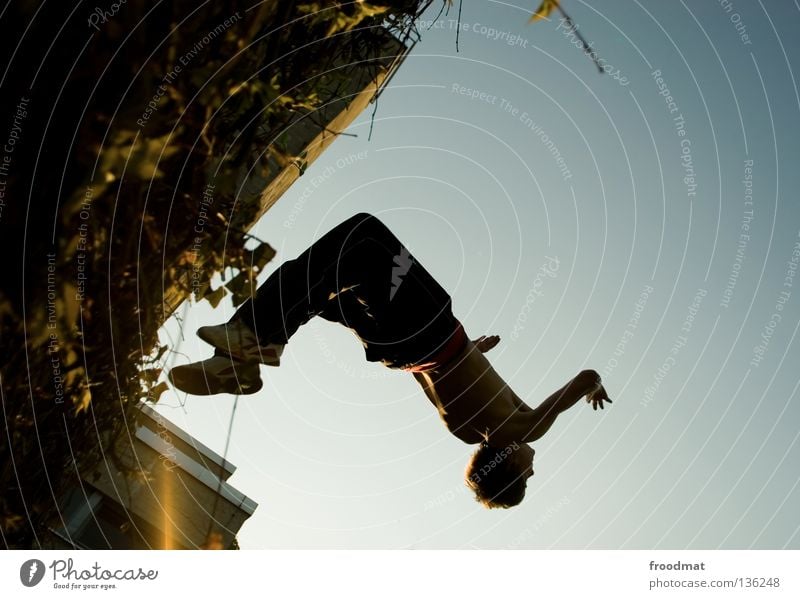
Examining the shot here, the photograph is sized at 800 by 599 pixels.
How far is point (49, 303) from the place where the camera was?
1.31 meters

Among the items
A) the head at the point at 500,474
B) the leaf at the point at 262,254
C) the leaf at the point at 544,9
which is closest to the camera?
the leaf at the point at 544,9

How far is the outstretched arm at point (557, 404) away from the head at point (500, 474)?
57 centimetres

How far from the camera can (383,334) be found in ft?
8.93

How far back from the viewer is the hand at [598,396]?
320 centimetres

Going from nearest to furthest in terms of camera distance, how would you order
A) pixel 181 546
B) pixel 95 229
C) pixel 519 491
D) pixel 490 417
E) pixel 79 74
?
pixel 79 74, pixel 95 229, pixel 490 417, pixel 519 491, pixel 181 546

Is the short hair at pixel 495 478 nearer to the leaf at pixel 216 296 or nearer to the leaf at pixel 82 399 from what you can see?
the leaf at pixel 216 296

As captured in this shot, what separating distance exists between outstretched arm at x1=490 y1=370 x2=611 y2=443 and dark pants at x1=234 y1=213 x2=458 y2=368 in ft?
2.97

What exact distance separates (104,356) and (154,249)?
0.51 metres

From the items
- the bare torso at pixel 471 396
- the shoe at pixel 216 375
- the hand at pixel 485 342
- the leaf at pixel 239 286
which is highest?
the hand at pixel 485 342

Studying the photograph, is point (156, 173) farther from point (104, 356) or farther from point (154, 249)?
point (104, 356)

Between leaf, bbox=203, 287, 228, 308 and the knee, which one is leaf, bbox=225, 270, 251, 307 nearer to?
leaf, bbox=203, 287, 228, 308


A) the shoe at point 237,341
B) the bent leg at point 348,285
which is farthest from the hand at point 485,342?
the shoe at point 237,341

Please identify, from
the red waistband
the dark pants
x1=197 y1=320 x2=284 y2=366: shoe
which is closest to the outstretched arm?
the red waistband
